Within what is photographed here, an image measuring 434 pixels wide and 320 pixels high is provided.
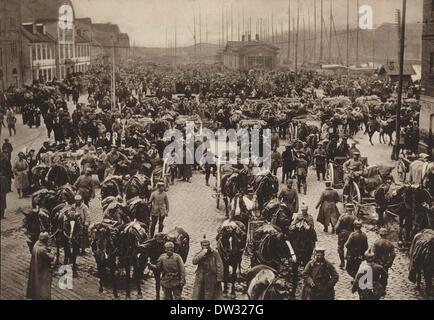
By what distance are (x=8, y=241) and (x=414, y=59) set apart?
702 inches

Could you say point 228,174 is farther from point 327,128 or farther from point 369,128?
point 369,128

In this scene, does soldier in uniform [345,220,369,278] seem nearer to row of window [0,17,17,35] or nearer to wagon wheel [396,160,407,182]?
wagon wheel [396,160,407,182]

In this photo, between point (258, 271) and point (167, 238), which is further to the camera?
point (167, 238)

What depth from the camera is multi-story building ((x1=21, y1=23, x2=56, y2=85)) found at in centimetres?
1775

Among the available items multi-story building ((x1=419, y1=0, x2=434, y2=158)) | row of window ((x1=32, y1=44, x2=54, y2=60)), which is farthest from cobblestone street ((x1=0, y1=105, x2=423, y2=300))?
multi-story building ((x1=419, y1=0, x2=434, y2=158))

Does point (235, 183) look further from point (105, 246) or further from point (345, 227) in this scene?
point (105, 246)

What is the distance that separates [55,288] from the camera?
37.8ft

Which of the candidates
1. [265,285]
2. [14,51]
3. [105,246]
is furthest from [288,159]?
[14,51]

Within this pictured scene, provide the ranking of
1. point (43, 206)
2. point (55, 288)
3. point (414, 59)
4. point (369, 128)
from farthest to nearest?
point (369, 128) < point (414, 59) < point (43, 206) < point (55, 288)

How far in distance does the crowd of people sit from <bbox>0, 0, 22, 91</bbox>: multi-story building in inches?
52.6

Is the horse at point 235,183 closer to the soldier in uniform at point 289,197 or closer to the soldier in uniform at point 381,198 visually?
the soldier in uniform at point 289,197

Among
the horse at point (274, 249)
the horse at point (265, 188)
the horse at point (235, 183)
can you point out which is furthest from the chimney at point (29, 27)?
the horse at point (274, 249)

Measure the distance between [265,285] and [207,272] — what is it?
1.26 meters
